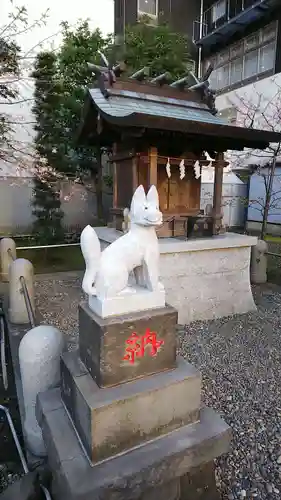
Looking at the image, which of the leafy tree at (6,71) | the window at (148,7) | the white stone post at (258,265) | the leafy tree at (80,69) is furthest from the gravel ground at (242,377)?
the window at (148,7)

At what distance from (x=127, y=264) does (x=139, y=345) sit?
53 cm

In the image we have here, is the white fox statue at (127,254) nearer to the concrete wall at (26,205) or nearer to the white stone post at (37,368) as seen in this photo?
the white stone post at (37,368)

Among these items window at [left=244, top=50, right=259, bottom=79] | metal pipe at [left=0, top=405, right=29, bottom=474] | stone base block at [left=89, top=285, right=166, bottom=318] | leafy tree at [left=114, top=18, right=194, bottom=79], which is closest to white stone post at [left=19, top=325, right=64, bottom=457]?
metal pipe at [left=0, top=405, right=29, bottom=474]

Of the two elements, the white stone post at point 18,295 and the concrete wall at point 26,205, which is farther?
the concrete wall at point 26,205

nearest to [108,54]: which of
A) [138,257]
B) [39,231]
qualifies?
[39,231]

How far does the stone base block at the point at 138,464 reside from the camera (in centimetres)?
169

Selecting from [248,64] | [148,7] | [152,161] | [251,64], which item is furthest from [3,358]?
[148,7]

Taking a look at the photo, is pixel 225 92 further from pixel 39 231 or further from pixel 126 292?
pixel 126 292

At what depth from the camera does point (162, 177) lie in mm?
5301

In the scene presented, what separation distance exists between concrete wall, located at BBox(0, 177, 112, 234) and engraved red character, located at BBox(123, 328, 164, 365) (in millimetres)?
10772

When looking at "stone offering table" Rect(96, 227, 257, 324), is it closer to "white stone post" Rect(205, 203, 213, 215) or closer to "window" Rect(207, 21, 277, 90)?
"white stone post" Rect(205, 203, 213, 215)

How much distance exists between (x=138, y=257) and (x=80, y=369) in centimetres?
87

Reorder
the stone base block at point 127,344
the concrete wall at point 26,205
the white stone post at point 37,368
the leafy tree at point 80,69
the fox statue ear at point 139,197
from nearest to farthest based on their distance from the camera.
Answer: the stone base block at point 127,344, the fox statue ear at point 139,197, the white stone post at point 37,368, the leafy tree at point 80,69, the concrete wall at point 26,205

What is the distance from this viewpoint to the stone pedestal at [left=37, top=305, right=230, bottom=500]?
1759 mm
